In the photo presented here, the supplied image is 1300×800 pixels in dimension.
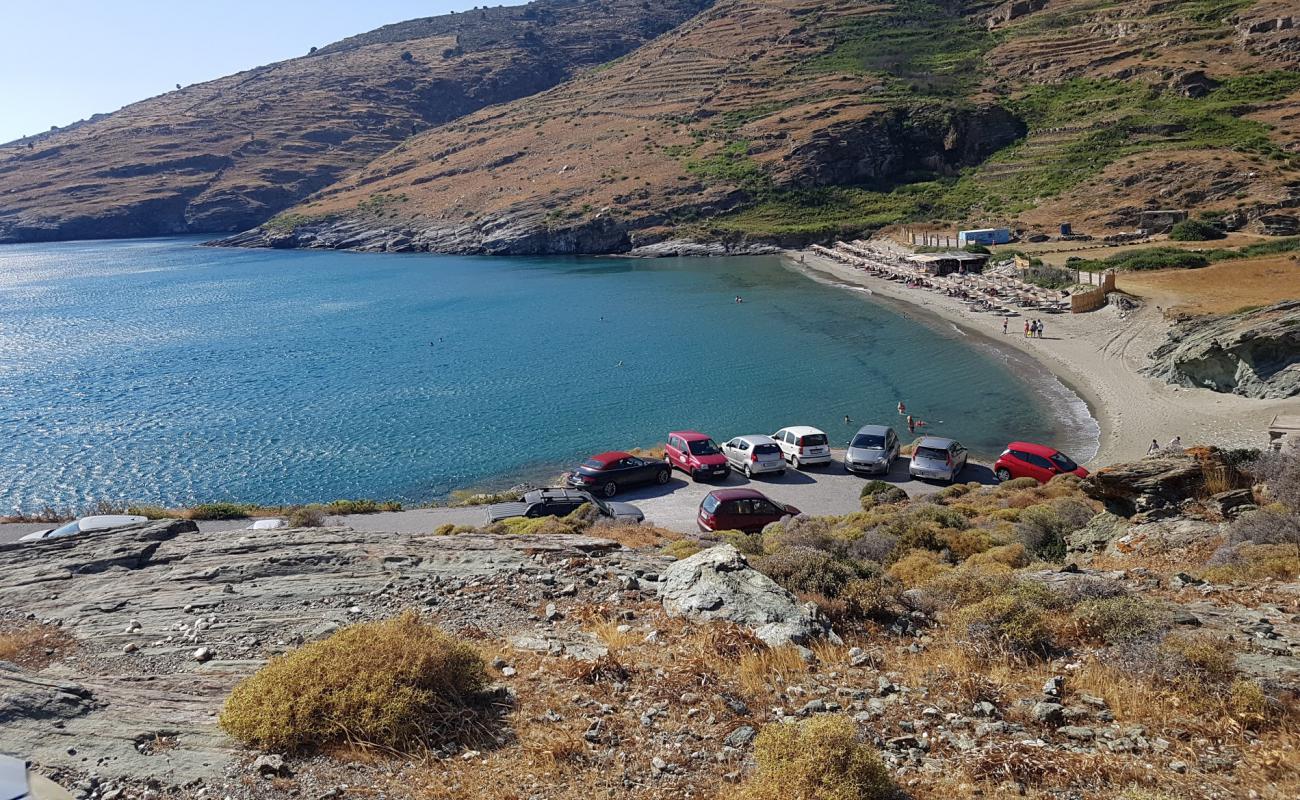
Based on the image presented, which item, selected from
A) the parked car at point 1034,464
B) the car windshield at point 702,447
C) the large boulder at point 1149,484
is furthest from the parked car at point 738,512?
the parked car at point 1034,464

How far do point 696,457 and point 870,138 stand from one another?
344 ft

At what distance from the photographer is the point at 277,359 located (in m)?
53.1

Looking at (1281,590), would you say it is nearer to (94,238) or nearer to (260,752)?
(260,752)

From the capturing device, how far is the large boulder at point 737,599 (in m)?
9.18

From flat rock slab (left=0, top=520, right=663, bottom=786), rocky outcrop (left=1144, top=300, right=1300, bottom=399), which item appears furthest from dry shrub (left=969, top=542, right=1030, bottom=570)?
rocky outcrop (left=1144, top=300, right=1300, bottom=399)

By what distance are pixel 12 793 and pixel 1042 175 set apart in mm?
105444

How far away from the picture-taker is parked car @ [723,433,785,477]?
25.2 metres

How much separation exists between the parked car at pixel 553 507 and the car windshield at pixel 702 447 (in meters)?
4.50

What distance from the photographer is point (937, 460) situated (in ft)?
81.0

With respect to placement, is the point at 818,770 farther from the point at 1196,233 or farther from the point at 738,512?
the point at 1196,233

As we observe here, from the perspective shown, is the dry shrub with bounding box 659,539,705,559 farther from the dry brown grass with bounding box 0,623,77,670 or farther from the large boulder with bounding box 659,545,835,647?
the dry brown grass with bounding box 0,623,77,670

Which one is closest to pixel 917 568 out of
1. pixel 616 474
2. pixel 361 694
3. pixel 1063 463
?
pixel 361 694

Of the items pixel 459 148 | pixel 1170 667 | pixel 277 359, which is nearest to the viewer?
pixel 1170 667

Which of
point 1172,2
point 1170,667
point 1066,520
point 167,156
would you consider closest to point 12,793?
point 1170,667
